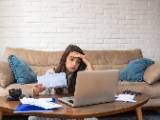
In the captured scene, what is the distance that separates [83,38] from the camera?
15.3ft

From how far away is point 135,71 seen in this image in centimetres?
404

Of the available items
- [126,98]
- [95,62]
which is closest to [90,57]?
[95,62]

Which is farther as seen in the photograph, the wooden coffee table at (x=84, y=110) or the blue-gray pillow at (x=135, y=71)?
the blue-gray pillow at (x=135, y=71)

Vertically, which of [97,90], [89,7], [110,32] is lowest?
[97,90]

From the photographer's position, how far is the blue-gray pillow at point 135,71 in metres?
4.00

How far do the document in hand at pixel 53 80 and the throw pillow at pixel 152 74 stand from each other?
1773 millimetres

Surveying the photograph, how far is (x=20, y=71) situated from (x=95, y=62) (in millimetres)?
1098

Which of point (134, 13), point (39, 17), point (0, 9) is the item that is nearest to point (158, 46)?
point (134, 13)

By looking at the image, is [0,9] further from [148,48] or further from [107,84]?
[107,84]

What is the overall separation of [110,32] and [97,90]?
2.77 meters

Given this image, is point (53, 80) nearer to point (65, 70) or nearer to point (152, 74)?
point (65, 70)

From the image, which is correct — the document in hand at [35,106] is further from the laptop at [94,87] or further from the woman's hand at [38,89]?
the woman's hand at [38,89]

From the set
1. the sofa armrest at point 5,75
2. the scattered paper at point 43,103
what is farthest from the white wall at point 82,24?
the scattered paper at point 43,103

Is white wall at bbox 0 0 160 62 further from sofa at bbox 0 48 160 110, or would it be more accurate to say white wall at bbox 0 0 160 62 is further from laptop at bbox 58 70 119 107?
laptop at bbox 58 70 119 107
